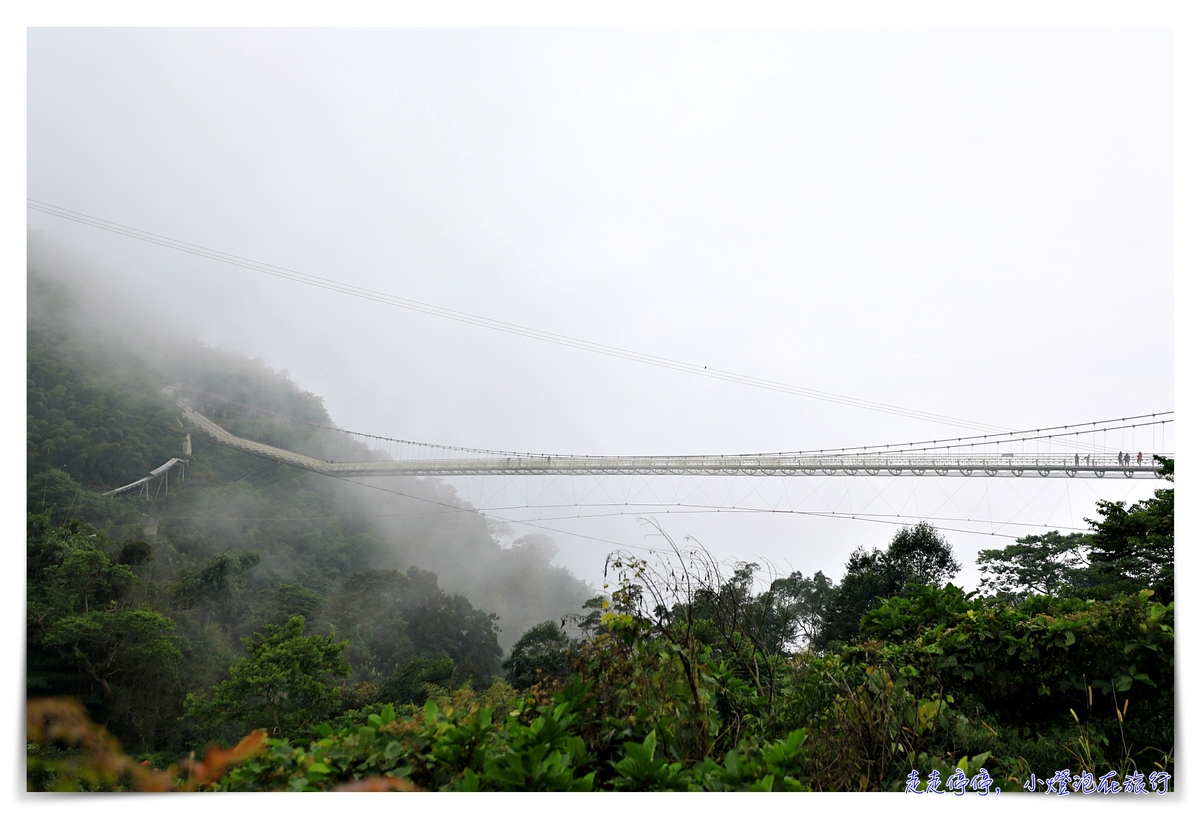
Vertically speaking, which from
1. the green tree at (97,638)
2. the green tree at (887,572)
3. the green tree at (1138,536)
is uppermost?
the green tree at (1138,536)

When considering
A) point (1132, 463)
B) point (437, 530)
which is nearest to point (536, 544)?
point (437, 530)

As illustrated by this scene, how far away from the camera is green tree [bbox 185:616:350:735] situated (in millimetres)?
9250

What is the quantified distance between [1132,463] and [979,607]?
5.89 m

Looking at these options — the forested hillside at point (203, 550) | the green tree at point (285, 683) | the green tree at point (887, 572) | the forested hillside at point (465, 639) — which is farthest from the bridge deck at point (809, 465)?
the green tree at point (285, 683)

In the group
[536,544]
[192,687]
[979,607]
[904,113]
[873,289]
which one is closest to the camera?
[979,607]

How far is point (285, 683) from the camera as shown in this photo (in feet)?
30.5

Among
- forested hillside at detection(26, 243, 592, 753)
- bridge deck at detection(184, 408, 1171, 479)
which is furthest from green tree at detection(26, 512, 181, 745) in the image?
bridge deck at detection(184, 408, 1171, 479)

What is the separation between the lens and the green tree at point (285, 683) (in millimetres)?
9250

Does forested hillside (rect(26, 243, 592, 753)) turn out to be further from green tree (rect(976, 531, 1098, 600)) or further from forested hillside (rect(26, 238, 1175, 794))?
green tree (rect(976, 531, 1098, 600))

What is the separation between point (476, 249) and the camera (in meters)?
9.78

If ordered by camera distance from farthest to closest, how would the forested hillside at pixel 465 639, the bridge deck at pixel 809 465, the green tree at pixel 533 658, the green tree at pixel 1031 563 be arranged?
the green tree at pixel 1031 563
the green tree at pixel 533 658
the bridge deck at pixel 809 465
the forested hillside at pixel 465 639

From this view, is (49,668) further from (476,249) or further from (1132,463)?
(1132,463)

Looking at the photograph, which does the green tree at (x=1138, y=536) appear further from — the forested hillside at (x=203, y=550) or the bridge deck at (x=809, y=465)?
the forested hillside at (x=203, y=550)

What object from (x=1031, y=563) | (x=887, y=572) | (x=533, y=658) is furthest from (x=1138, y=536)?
(x=1031, y=563)
